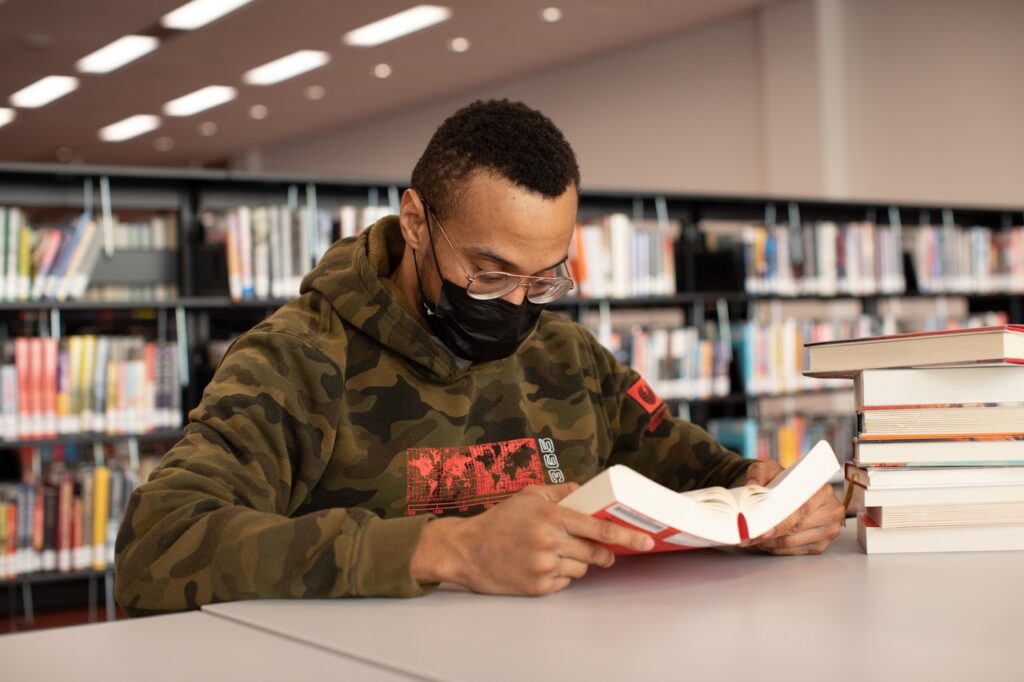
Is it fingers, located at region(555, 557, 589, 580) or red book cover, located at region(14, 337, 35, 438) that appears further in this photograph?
red book cover, located at region(14, 337, 35, 438)

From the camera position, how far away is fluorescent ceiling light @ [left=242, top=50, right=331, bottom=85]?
8297mm

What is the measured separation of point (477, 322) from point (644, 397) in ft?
1.29

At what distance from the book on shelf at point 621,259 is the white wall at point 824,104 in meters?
0.85

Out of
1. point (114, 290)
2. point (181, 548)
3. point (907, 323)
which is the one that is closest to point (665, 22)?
point (907, 323)

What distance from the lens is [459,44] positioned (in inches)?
321

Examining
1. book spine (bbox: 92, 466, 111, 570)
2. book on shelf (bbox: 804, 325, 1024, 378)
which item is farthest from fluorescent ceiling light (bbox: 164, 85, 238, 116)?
book on shelf (bbox: 804, 325, 1024, 378)

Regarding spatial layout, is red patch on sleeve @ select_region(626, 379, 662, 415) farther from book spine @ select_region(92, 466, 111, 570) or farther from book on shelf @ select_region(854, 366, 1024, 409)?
book spine @ select_region(92, 466, 111, 570)

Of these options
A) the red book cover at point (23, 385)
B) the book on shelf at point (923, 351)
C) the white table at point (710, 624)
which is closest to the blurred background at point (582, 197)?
the red book cover at point (23, 385)

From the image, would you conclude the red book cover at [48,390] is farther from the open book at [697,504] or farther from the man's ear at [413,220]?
the open book at [697,504]

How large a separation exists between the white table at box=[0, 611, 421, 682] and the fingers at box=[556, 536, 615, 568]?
252mm

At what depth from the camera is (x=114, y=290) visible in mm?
4113

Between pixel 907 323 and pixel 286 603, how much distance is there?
5.33 m

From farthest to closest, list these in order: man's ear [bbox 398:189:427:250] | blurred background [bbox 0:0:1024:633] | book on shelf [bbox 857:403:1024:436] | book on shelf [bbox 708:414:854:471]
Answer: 1. book on shelf [bbox 708:414:854:471]
2. blurred background [bbox 0:0:1024:633]
3. man's ear [bbox 398:189:427:250]
4. book on shelf [bbox 857:403:1024:436]

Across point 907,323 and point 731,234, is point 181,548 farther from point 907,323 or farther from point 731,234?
point 907,323
